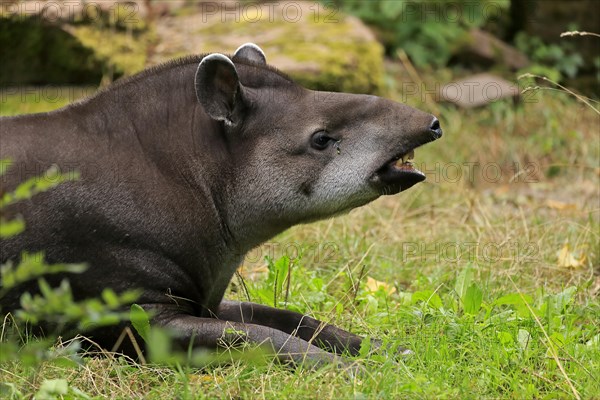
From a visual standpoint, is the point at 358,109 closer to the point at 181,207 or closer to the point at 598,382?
the point at 181,207

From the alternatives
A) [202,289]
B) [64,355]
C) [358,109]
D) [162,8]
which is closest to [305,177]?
[358,109]

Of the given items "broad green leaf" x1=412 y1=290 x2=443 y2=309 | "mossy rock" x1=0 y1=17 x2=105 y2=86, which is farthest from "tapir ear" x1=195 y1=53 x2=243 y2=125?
"mossy rock" x1=0 y1=17 x2=105 y2=86

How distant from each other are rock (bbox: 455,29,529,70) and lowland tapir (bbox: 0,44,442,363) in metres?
8.99

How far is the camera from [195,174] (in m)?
5.57

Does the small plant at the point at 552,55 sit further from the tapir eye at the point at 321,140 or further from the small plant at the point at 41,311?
the small plant at the point at 41,311

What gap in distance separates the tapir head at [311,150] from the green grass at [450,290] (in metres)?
0.81

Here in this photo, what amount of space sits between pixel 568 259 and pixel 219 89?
3.18 m

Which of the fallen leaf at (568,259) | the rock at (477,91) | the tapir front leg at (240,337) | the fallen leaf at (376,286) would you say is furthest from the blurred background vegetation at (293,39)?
the tapir front leg at (240,337)

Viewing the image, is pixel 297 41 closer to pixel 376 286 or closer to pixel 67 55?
pixel 67 55

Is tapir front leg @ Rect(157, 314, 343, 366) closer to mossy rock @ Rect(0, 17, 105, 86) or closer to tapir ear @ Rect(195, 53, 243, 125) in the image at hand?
tapir ear @ Rect(195, 53, 243, 125)

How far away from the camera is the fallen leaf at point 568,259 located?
7230 mm

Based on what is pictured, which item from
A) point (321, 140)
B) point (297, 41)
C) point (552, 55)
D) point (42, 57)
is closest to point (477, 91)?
point (552, 55)

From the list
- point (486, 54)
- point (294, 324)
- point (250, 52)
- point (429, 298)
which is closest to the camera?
point (294, 324)

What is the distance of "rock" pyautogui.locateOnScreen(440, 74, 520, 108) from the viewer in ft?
42.2
